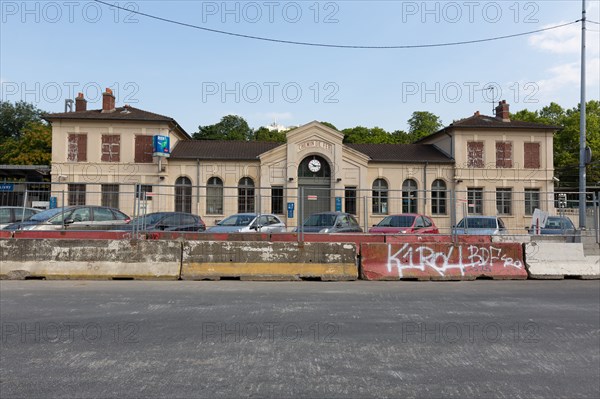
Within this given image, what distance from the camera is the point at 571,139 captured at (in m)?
53.5

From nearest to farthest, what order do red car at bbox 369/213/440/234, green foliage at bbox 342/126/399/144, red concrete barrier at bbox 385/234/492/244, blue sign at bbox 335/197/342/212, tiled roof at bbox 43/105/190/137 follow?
red concrete barrier at bbox 385/234/492/244 < blue sign at bbox 335/197/342/212 < red car at bbox 369/213/440/234 < tiled roof at bbox 43/105/190/137 < green foliage at bbox 342/126/399/144

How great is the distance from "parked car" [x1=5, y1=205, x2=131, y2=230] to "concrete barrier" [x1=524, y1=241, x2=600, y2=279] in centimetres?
1127

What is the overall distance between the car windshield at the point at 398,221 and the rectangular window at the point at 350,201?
1.53 m

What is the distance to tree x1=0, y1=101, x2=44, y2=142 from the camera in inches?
2719

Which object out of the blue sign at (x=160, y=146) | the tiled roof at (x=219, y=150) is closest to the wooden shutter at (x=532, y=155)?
the tiled roof at (x=219, y=150)

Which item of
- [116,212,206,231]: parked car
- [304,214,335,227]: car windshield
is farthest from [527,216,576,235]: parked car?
[116,212,206,231]: parked car

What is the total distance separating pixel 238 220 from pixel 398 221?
590cm

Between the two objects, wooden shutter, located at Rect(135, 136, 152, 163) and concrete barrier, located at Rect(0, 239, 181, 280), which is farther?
wooden shutter, located at Rect(135, 136, 152, 163)

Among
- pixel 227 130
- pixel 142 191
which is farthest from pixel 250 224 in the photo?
pixel 227 130

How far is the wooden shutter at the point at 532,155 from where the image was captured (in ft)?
121

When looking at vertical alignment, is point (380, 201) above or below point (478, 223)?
above

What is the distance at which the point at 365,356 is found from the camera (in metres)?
4.94

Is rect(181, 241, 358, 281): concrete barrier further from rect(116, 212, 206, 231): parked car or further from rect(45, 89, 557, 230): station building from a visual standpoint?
rect(45, 89, 557, 230): station building

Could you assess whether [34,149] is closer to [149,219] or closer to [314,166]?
[314,166]
